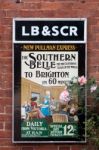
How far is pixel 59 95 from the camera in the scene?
7266 mm

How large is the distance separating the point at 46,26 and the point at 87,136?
1.52 m

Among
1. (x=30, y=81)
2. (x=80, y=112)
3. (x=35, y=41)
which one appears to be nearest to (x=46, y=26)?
(x=35, y=41)

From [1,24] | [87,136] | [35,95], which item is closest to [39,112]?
[35,95]

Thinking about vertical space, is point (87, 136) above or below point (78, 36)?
below

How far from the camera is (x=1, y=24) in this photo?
24.1ft

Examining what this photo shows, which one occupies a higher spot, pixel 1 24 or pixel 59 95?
pixel 1 24

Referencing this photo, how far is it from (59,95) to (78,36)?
809 mm

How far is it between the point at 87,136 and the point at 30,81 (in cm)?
102

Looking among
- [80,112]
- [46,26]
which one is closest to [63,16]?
[46,26]

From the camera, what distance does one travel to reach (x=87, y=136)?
23.2ft

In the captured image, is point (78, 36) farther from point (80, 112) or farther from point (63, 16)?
point (80, 112)

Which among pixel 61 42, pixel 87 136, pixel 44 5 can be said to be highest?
pixel 44 5

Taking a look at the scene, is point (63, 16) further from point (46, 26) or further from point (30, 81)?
point (30, 81)

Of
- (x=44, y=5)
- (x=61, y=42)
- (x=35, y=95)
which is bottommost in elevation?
(x=35, y=95)
